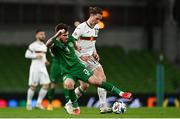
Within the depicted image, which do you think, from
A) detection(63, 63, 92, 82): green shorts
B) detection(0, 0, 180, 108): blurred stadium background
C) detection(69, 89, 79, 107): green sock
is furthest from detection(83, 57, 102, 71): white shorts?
detection(0, 0, 180, 108): blurred stadium background

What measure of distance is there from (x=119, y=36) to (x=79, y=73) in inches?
893

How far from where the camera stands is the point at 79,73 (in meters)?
16.7

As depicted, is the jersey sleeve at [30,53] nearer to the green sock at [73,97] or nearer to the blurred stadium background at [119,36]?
the green sock at [73,97]

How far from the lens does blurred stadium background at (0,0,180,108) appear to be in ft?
116

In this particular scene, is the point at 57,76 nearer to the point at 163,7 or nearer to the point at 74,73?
the point at 74,73

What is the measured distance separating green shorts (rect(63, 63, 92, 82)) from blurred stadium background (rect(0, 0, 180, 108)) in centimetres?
1653

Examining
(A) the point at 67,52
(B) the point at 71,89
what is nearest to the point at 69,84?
(B) the point at 71,89

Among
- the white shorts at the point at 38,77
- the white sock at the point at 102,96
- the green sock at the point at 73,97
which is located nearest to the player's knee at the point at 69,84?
the green sock at the point at 73,97

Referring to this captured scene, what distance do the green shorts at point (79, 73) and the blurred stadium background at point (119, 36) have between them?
1653cm

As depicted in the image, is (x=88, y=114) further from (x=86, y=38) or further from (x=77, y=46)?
(x=86, y=38)

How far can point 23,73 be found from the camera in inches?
1372

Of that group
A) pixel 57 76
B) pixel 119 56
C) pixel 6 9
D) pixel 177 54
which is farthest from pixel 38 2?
pixel 57 76

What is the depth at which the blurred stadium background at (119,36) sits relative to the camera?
116 feet

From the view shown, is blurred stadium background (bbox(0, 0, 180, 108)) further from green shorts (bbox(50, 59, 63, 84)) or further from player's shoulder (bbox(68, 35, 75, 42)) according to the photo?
player's shoulder (bbox(68, 35, 75, 42))
